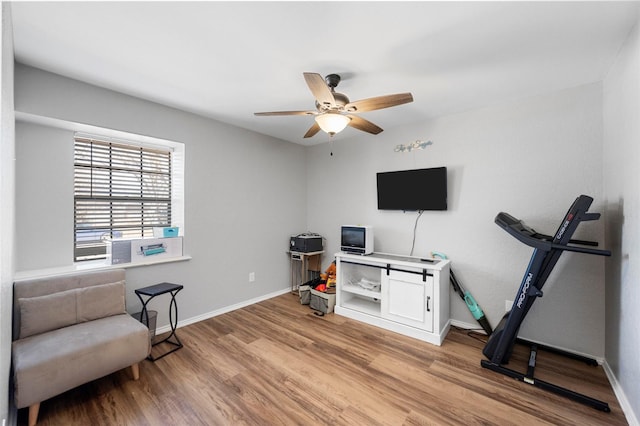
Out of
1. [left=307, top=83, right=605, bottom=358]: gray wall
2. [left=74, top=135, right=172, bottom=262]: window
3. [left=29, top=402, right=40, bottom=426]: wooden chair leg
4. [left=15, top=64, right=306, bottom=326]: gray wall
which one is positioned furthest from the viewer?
[left=74, top=135, right=172, bottom=262]: window

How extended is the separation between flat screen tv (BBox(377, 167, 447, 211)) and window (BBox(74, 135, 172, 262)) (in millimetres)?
2759

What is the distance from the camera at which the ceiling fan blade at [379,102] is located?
6.18ft

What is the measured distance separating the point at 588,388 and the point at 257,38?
11.6 feet

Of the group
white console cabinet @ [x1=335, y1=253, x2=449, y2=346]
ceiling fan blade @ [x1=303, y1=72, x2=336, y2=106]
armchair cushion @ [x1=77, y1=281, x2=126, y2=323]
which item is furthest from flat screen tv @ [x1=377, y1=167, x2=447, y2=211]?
armchair cushion @ [x1=77, y1=281, x2=126, y2=323]

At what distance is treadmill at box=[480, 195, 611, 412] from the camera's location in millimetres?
1887

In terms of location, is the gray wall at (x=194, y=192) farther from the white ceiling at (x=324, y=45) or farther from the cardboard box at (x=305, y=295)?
the cardboard box at (x=305, y=295)

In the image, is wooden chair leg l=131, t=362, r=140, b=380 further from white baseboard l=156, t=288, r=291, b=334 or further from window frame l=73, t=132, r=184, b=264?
window frame l=73, t=132, r=184, b=264

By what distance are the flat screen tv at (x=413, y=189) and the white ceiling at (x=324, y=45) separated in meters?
0.90

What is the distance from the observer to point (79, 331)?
198 cm

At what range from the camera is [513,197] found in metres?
2.76

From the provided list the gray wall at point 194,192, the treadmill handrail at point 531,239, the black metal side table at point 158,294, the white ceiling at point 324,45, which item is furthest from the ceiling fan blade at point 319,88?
the black metal side table at point 158,294

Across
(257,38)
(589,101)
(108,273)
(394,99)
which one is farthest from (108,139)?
(589,101)

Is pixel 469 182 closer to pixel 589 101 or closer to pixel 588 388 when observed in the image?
pixel 589 101

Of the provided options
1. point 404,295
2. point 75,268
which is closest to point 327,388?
point 404,295
